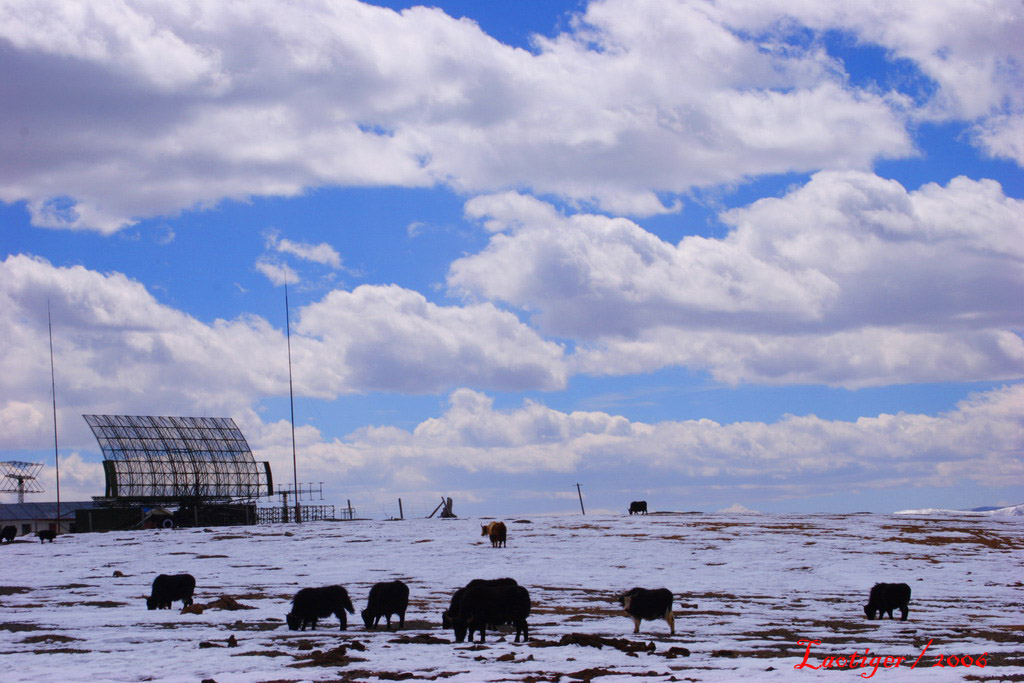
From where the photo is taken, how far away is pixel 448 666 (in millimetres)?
18938

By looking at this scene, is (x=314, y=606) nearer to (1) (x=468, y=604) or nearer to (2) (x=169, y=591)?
(1) (x=468, y=604)

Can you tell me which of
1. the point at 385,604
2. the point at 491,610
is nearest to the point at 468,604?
the point at 491,610

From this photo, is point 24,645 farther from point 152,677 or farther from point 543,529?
point 543,529

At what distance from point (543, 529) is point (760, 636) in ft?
129

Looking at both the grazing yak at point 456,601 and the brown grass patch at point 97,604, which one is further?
the brown grass patch at point 97,604

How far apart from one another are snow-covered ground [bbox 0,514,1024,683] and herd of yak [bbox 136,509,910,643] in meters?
0.52

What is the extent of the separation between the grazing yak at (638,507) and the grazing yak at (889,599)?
51594 millimetres

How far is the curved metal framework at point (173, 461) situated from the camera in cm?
9000

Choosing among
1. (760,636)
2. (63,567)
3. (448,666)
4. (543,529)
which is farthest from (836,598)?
(63,567)

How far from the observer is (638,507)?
80125 millimetres

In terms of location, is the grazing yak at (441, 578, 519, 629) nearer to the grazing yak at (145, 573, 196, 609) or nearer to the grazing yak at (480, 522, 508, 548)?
the grazing yak at (145, 573, 196, 609)

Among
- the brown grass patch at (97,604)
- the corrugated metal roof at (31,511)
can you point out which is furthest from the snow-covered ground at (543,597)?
the corrugated metal roof at (31,511)

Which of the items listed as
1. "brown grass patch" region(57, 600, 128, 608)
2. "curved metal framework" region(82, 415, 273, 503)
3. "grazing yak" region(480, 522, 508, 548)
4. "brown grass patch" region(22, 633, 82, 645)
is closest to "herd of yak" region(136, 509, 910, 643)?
"brown grass patch" region(57, 600, 128, 608)
